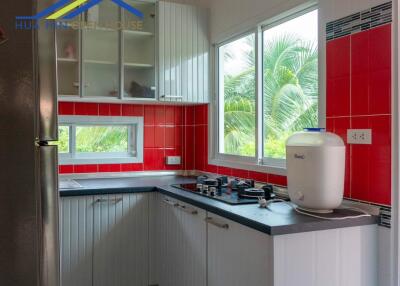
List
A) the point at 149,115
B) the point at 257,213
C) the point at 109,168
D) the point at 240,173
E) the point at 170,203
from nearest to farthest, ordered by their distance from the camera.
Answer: the point at 257,213 → the point at 170,203 → the point at 240,173 → the point at 109,168 → the point at 149,115

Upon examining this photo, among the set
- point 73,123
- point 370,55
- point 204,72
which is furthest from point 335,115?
point 73,123

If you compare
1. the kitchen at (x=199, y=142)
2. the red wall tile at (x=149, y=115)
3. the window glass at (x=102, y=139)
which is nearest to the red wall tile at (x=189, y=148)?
the kitchen at (x=199, y=142)

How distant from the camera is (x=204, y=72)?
3373 millimetres

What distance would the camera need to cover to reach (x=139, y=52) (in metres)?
3.23

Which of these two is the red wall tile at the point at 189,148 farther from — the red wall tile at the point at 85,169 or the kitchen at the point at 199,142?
the red wall tile at the point at 85,169

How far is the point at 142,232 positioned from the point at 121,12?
1.68 metres

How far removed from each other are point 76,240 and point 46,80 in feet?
7.30

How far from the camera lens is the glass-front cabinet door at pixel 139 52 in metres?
3.14

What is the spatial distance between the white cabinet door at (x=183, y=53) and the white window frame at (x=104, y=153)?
1.47 ft

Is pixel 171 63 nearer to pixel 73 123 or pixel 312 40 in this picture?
pixel 73 123

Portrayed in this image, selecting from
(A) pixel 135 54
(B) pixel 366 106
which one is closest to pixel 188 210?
(B) pixel 366 106

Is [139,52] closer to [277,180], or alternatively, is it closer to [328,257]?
[277,180]

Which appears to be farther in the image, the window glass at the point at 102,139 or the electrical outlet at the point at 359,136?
the window glass at the point at 102,139

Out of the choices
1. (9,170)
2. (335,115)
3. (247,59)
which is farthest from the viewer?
(247,59)
